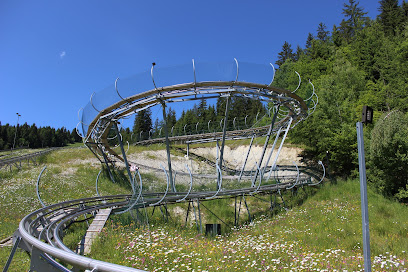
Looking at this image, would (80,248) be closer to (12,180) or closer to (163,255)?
(163,255)

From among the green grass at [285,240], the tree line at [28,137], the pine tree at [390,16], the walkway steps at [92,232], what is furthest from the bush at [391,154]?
the tree line at [28,137]

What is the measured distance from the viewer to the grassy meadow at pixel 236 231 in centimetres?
635

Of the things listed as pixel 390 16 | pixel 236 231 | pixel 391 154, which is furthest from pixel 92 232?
pixel 390 16

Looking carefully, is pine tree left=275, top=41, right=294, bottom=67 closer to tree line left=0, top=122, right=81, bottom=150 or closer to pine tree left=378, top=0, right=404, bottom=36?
pine tree left=378, top=0, right=404, bottom=36

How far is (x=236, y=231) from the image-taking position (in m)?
13.2

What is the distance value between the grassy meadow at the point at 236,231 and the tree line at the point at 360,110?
2.44 meters

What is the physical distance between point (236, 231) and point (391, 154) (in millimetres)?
10566

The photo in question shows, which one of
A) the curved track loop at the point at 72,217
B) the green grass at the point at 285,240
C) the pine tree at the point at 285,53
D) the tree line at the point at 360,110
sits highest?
the pine tree at the point at 285,53

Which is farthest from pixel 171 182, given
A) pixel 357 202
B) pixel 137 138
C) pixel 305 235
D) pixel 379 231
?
pixel 137 138

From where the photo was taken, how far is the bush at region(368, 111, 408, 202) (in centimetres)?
1555

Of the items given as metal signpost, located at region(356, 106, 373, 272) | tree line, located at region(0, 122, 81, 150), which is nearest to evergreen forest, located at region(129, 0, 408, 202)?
metal signpost, located at region(356, 106, 373, 272)

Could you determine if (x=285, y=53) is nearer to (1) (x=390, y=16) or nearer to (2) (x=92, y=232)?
(1) (x=390, y=16)

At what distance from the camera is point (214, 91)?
→ 1430 cm

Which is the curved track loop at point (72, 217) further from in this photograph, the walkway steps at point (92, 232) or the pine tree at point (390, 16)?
the pine tree at point (390, 16)
